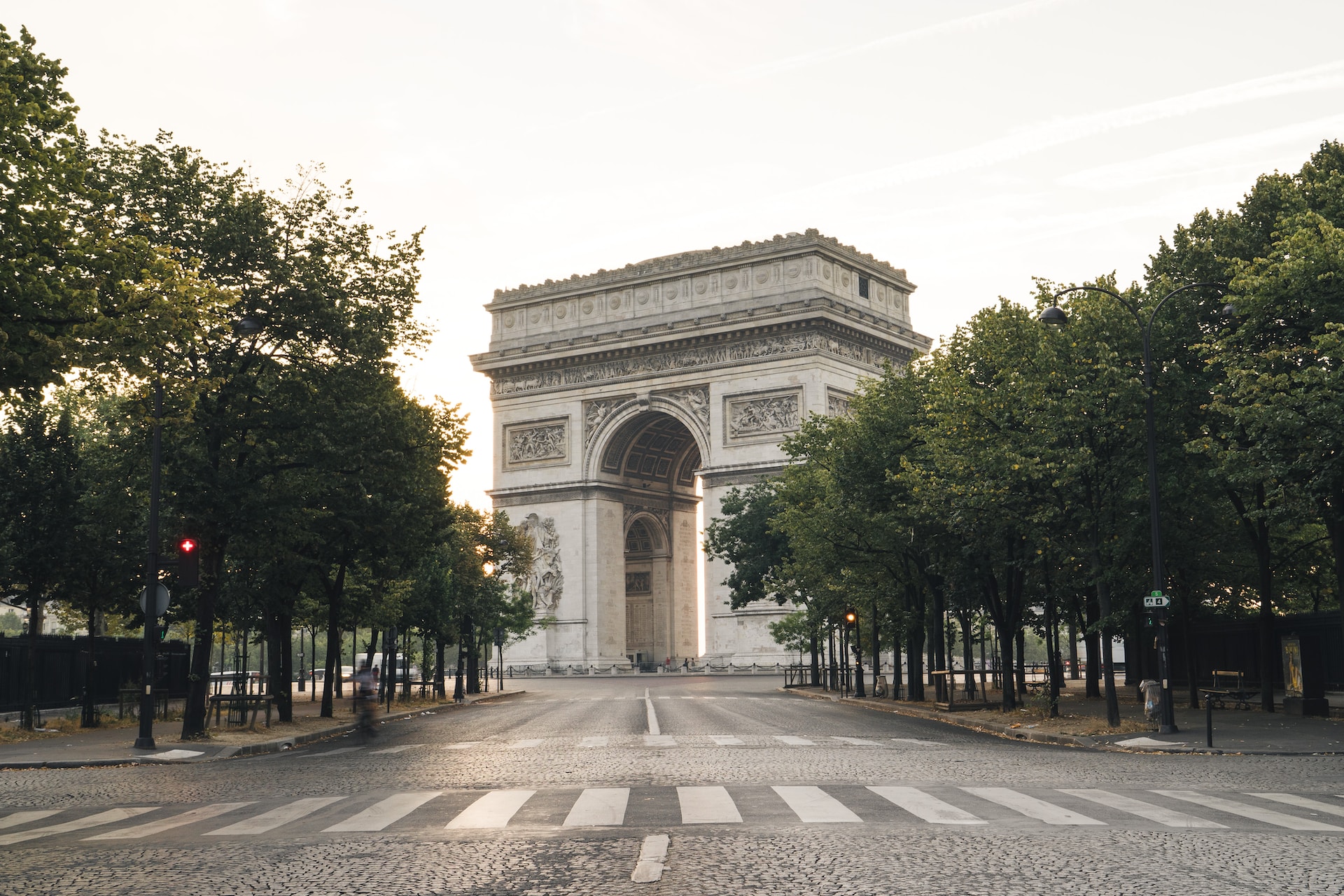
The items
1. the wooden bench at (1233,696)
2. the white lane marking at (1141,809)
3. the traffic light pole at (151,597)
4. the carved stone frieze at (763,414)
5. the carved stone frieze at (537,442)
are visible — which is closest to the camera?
the white lane marking at (1141,809)

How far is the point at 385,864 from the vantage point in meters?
11.0

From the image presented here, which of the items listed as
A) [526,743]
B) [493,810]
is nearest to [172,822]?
[493,810]

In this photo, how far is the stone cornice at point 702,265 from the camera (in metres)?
84.2

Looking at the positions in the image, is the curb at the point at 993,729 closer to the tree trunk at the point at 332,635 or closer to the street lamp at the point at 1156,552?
the street lamp at the point at 1156,552

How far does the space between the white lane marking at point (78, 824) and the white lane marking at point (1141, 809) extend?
1080 centimetres

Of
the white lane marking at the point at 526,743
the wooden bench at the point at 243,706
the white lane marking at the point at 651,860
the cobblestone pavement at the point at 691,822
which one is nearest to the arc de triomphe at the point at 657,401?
the wooden bench at the point at 243,706

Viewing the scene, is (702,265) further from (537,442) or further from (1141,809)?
(1141,809)

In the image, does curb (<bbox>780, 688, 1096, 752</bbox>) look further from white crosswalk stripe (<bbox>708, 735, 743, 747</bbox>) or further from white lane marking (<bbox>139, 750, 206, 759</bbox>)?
white lane marking (<bbox>139, 750, 206, 759</bbox>)

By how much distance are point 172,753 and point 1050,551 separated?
2011 centimetres

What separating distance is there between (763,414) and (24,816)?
70.1m

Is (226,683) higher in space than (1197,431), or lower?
lower

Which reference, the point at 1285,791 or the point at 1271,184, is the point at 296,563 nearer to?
the point at 1285,791

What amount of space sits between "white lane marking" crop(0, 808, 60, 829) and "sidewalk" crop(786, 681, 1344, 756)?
59.2ft

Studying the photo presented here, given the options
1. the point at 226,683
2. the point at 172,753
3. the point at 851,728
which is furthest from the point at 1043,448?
the point at 226,683
